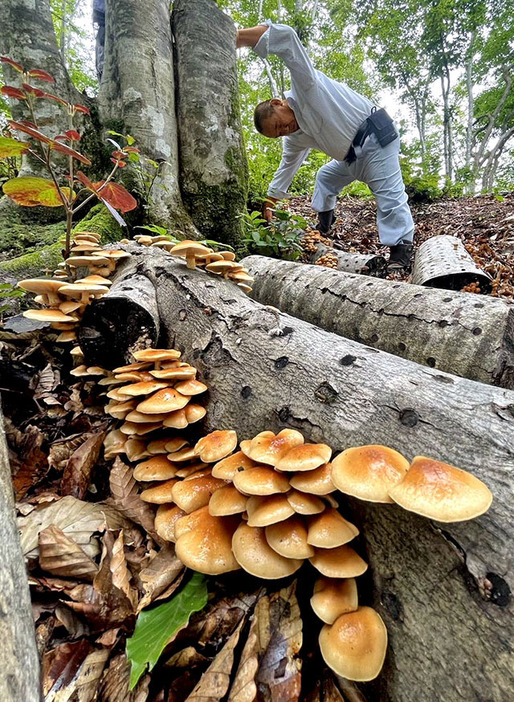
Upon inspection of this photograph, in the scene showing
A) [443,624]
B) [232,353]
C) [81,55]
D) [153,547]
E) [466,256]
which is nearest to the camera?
[443,624]

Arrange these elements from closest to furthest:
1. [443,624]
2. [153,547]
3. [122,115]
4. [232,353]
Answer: [443,624]
[153,547]
[232,353]
[122,115]

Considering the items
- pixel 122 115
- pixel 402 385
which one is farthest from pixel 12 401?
pixel 122 115

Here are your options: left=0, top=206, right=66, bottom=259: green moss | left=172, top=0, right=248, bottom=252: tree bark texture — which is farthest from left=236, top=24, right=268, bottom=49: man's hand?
left=0, top=206, right=66, bottom=259: green moss

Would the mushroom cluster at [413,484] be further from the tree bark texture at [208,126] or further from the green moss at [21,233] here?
the tree bark texture at [208,126]

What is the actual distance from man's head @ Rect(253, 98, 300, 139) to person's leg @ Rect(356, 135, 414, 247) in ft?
4.65

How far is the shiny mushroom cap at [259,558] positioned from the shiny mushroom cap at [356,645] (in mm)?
233

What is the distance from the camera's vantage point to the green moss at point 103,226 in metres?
4.19

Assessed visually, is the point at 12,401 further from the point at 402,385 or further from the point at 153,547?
the point at 402,385

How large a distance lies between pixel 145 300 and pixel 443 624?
2.43 metres

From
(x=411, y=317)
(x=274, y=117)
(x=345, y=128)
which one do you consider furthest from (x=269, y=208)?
(x=411, y=317)

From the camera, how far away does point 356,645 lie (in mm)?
1133

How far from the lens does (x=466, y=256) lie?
429 centimetres

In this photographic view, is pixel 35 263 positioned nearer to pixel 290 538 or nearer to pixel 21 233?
pixel 21 233

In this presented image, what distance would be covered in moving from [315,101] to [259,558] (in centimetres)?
625
